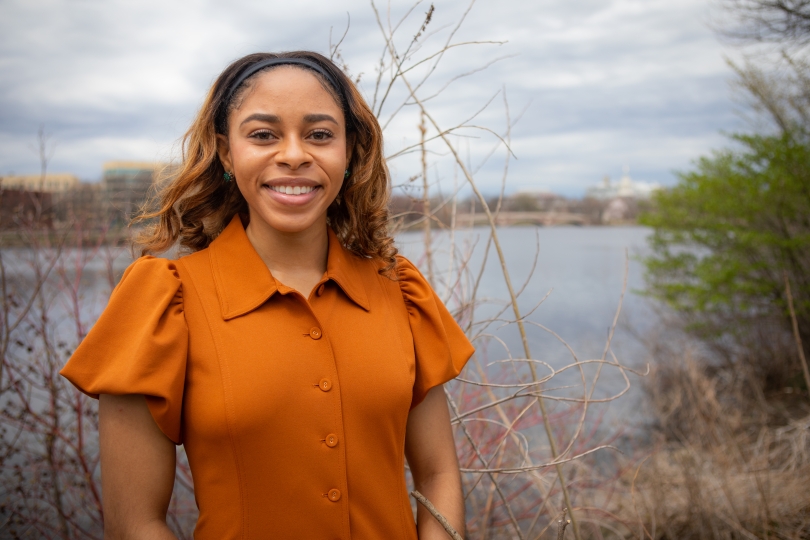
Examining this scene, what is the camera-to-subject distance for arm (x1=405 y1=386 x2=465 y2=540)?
1.62 m

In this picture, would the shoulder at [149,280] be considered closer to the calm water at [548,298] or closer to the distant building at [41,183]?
the calm water at [548,298]

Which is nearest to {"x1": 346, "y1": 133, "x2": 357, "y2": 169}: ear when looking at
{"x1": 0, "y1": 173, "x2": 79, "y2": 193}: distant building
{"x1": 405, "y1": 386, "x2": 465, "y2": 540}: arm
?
{"x1": 405, "y1": 386, "x2": 465, "y2": 540}: arm

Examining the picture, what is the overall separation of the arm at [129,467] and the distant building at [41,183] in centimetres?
271

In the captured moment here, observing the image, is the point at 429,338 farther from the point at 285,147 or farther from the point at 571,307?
the point at 571,307

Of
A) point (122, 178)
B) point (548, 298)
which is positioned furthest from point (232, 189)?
point (548, 298)

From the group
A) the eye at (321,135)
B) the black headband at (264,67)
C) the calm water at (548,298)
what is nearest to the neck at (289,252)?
the eye at (321,135)

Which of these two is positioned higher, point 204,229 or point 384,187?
point 384,187

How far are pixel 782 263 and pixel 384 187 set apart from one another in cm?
885

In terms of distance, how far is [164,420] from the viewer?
129cm

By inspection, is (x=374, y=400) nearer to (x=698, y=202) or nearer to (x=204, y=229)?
(x=204, y=229)

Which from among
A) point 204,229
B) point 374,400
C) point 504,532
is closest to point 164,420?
point 374,400

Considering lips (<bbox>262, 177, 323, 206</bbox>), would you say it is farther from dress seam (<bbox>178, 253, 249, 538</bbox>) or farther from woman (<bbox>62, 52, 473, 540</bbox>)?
dress seam (<bbox>178, 253, 249, 538</bbox>)

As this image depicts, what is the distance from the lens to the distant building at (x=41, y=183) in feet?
12.0

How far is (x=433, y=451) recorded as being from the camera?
166cm
